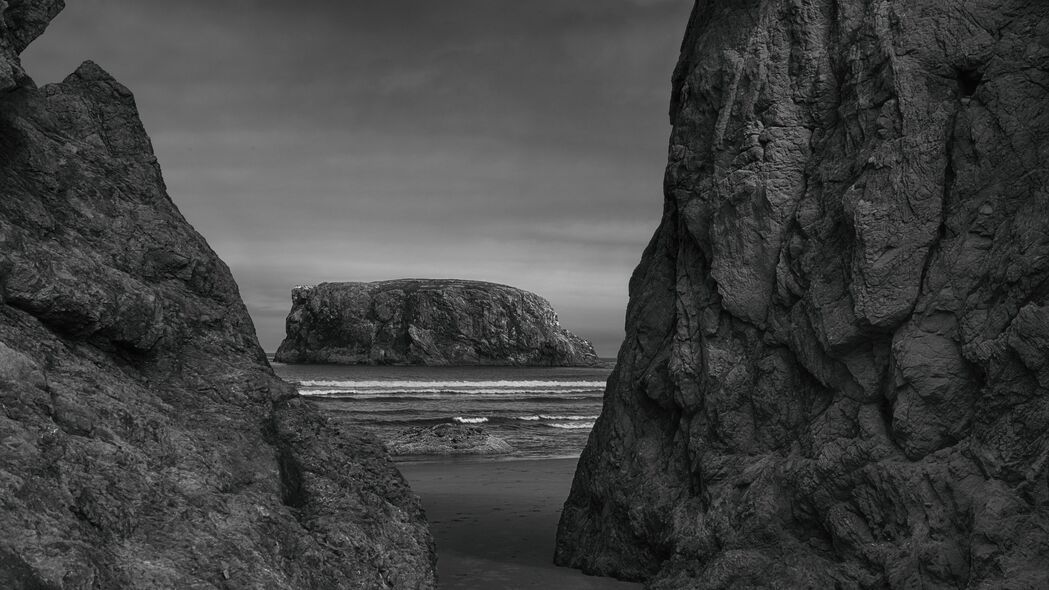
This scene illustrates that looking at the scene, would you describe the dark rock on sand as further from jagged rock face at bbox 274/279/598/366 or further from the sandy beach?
jagged rock face at bbox 274/279/598/366

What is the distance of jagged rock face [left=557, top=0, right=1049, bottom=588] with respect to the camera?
7004mm

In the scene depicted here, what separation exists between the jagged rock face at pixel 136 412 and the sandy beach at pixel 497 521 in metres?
2.58

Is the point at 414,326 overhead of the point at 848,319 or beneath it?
overhead

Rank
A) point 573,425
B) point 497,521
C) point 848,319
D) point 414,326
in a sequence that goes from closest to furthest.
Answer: point 848,319, point 497,521, point 573,425, point 414,326

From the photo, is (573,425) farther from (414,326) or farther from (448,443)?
(414,326)

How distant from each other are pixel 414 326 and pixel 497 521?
105 m

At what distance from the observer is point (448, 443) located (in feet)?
83.6

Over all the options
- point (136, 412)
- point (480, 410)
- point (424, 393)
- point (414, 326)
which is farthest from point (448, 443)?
point (414, 326)

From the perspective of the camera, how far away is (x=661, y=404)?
35.3 feet

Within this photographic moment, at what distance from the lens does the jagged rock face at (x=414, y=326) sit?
117m

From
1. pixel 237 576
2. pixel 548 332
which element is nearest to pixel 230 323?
pixel 237 576

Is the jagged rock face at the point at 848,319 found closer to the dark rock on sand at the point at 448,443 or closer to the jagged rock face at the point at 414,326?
the dark rock on sand at the point at 448,443

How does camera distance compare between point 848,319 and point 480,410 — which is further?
point 480,410

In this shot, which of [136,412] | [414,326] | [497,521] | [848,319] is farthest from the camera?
[414,326]
